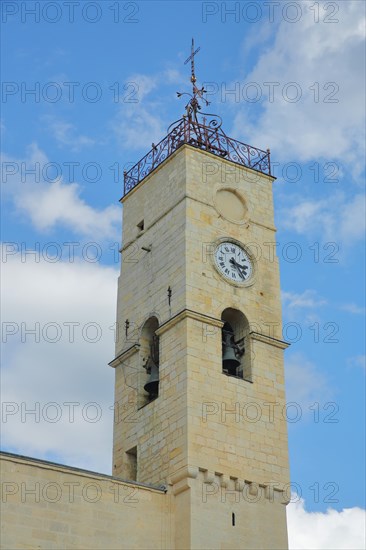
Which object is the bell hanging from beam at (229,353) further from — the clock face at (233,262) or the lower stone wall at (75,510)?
the lower stone wall at (75,510)

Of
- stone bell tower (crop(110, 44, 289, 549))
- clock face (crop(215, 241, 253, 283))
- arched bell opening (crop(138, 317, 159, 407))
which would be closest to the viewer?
stone bell tower (crop(110, 44, 289, 549))

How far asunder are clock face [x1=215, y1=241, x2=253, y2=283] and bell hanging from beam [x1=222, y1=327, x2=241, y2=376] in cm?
161

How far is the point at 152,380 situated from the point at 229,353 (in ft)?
7.36

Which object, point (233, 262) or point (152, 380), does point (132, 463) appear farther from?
point (233, 262)

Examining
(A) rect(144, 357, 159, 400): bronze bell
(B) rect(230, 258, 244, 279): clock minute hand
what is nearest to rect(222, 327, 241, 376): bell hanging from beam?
(B) rect(230, 258, 244, 279): clock minute hand

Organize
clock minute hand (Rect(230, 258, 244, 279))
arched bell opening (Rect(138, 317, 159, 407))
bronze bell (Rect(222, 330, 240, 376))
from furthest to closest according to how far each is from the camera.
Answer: clock minute hand (Rect(230, 258, 244, 279)), arched bell opening (Rect(138, 317, 159, 407)), bronze bell (Rect(222, 330, 240, 376))

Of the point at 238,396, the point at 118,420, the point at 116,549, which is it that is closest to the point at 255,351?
the point at 238,396

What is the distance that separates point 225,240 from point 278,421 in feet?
18.0

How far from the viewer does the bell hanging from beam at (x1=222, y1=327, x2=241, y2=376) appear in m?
28.4

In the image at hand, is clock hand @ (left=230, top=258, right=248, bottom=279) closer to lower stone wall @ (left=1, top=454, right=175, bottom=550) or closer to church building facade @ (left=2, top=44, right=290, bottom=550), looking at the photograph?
church building facade @ (left=2, top=44, right=290, bottom=550)

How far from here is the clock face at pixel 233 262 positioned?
96.6 ft

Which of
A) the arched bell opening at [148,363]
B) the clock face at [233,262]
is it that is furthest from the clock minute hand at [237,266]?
the arched bell opening at [148,363]

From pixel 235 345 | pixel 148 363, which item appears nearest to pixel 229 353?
pixel 235 345

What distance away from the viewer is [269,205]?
32.1m
